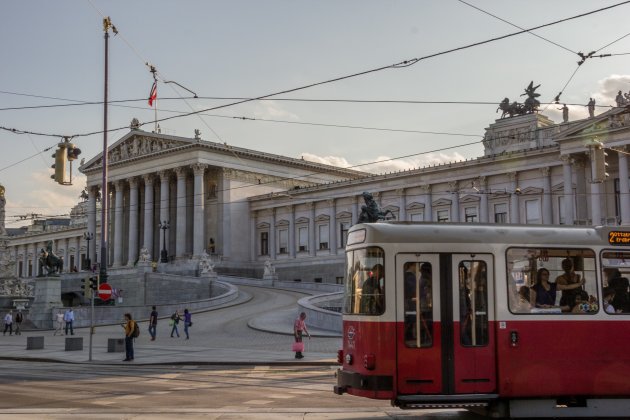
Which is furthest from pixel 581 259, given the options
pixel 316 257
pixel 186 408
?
pixel 316 257

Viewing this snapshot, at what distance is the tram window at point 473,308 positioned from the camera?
1287cm

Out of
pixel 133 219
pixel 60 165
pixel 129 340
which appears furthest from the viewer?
pixel 133 219

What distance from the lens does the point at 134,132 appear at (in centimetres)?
9862

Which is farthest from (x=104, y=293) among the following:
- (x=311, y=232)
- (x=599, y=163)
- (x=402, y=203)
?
(x=311, y=232)

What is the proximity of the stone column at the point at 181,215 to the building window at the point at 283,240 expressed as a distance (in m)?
10.7

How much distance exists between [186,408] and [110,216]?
92.8 metres

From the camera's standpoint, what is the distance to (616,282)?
13250mm

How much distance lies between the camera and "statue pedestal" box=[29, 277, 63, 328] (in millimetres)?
51406

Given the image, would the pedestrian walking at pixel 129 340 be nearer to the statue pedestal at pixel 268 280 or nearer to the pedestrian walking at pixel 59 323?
the pedestrian walking at pixel 59 323

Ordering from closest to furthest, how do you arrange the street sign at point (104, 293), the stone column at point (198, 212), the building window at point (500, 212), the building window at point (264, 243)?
the street sign at point (104, 293) → the building window at point (500, 212) → the stone column at point (198, 212) → the building window at point (264, 243)

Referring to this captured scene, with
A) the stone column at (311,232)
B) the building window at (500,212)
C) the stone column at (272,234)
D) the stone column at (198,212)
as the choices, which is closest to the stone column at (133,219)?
the stone column at (198,212)

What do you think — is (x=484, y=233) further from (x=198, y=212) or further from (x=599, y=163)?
(x=198, y=212)

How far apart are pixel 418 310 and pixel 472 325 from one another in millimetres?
931

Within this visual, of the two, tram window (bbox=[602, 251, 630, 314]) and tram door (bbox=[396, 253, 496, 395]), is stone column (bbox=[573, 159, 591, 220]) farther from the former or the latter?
tram door (bbox=[396, 253, 496, 395])
